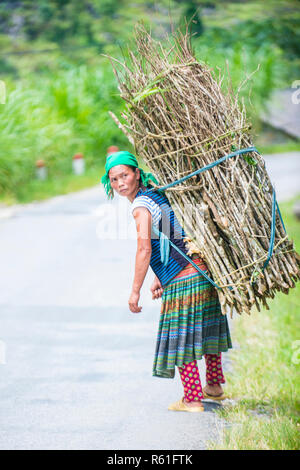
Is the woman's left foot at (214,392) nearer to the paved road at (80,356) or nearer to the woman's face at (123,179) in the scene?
the paved road at (80,356)

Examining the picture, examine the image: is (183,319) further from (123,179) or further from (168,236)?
(123,179)

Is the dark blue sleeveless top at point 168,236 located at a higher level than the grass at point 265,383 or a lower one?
higher

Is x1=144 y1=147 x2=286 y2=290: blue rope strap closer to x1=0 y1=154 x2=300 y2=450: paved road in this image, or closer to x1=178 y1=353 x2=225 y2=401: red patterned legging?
x1=178 y1=353 x2=225 y2=401: red patterned legging

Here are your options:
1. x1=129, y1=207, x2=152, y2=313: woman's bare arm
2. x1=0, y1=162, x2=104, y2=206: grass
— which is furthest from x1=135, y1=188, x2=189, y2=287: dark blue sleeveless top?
x1=0, y1=162, x2=104, y2=206: grass

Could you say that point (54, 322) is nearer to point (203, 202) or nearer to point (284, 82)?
point (203, 202)

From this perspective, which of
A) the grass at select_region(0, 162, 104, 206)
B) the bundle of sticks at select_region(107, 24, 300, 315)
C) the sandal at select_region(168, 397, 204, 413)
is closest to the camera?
the bundle of sticks at select_region(107, 24, 300, 315)

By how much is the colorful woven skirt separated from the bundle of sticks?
7.3 inches

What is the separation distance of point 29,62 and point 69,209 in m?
20.1

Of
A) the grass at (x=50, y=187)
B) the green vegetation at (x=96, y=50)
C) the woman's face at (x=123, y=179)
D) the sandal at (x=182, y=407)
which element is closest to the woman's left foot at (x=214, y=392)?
the sandal at (x=182, y=407)

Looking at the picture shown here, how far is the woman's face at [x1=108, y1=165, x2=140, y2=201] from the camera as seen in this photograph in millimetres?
3625

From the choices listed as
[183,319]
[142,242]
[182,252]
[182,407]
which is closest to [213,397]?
[182,407]

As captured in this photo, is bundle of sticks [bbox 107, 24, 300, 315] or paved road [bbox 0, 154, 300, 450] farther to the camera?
paved road [bbox 0, 154, 300, 450]

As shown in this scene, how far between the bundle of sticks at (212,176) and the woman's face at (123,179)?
0.38 feet

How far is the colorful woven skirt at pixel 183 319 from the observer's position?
3729mm
